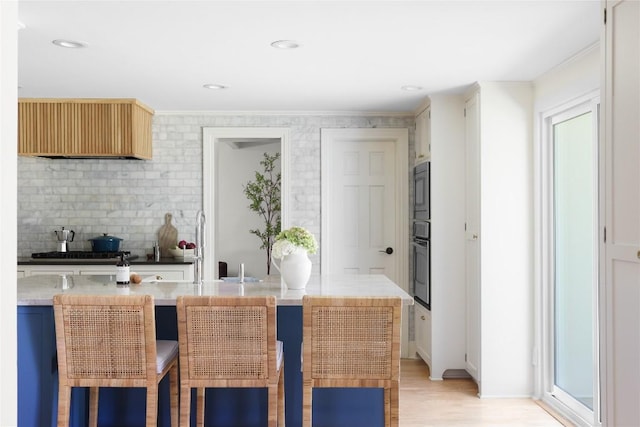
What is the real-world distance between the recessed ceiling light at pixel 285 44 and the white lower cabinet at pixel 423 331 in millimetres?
2658

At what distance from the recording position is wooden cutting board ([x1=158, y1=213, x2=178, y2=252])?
5.44 metres

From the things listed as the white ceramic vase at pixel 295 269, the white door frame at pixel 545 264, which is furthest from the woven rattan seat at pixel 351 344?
the white door frame at pixel 545 264

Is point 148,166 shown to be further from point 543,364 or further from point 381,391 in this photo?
point 543,364

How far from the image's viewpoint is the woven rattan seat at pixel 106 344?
2.44m

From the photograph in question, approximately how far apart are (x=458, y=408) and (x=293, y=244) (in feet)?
6.35

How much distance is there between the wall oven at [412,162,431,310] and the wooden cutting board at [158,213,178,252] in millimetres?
2322

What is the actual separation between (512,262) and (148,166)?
3.45m

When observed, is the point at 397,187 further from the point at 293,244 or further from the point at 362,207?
the point at 293,244

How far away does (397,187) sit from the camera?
5543 millimetres

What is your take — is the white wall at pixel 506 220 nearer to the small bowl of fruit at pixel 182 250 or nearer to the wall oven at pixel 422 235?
the wall oven at pixel 422 235

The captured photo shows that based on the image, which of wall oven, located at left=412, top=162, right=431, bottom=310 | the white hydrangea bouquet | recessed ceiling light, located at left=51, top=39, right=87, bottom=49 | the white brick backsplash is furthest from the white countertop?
the white brick backsplash

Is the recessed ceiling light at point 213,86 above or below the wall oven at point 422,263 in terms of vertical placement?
above

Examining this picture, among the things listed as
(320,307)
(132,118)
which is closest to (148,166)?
(132,118)

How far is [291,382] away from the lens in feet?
10.0
